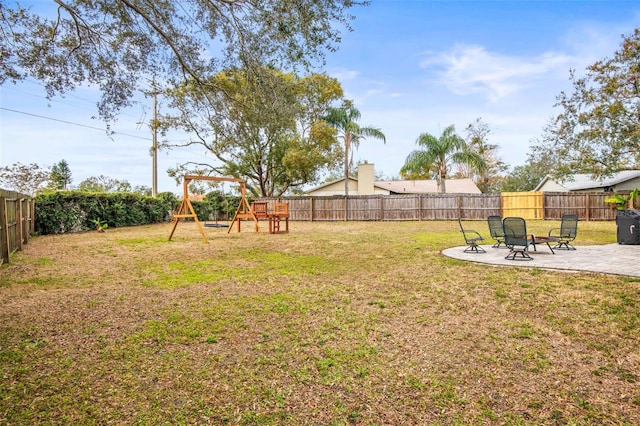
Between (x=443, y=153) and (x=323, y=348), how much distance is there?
2252cm

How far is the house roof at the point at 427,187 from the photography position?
2991 centimetres

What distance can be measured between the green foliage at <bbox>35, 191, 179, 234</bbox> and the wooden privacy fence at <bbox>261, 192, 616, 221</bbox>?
8.71m

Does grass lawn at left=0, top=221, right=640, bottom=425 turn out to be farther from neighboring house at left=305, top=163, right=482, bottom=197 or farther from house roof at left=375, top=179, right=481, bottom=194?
house roof at left=375, top=179, right=481, bottom=194

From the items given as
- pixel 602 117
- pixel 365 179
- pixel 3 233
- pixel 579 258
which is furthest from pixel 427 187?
pixel 3 233

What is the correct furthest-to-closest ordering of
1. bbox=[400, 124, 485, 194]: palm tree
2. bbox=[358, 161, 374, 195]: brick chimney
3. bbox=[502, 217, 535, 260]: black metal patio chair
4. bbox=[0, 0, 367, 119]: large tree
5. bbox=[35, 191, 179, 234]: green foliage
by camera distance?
bbox=[358, 161, 374, 195]: brick chimney, bbox=[400, 124, 485, 194]: palm tree, bbox=[35, 191, 179, 234]: green foliage, bbox=[502, 217, 535, 260]: black metal patio chair, bbox=[0, 0, 367, 119]: large tree

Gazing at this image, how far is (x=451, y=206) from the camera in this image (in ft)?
70.7

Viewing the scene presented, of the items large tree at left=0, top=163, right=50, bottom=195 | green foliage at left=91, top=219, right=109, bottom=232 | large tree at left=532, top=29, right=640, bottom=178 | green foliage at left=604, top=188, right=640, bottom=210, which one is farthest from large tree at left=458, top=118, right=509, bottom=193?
large tree at left=0, top=163, right=50, bottom=195

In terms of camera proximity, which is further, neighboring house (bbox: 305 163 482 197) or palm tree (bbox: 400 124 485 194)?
neighboring house (bbox: 305 163 482 197)

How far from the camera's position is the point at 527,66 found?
39.5ft

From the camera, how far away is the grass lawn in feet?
7.62

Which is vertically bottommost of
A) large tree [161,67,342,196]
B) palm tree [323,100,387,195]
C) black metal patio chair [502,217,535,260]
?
black metal patio chair [502,217,535,260]

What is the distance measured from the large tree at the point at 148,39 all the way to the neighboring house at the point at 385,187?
67.0ft

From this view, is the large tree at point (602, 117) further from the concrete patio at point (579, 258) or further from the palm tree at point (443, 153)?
the palm tree at point (443, 153)

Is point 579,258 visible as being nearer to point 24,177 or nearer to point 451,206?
point 451,206
